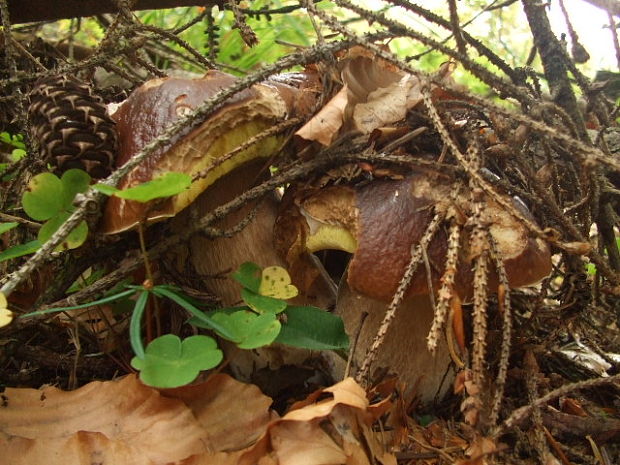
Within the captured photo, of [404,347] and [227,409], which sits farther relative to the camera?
[404,347]

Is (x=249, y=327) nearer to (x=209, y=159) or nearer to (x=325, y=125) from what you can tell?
(x=209, y=159)

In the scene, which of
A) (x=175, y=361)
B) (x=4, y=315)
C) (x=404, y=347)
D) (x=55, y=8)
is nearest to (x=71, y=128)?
(x=4, y=315)

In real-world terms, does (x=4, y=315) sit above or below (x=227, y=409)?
above

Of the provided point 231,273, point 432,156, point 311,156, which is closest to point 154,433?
point 231,273

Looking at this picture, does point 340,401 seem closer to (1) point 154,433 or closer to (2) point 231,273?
(1) point 154,433

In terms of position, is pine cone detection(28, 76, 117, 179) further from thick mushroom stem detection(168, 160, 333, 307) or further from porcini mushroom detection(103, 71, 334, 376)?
thick mushroom stem detection(168, 160, 333, 307)

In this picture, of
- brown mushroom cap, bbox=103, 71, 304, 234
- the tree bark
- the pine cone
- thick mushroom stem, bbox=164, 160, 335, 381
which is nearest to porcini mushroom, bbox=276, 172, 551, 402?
thick mushroom stem, bbox=164, 160, 335, 381
